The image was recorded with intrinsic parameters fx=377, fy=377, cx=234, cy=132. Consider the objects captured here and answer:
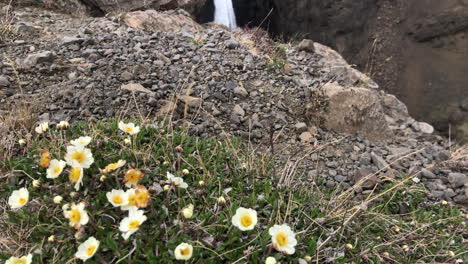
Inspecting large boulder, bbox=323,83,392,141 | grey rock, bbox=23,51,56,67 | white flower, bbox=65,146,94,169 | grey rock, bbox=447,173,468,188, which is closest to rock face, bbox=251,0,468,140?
large boulder, bbox=323,83,392,141

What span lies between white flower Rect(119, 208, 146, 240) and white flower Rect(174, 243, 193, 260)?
0.18 m

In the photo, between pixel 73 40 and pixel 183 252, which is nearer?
pixel 183 252

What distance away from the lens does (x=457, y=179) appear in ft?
11.2

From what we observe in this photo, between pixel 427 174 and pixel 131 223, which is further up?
pixel 131 223

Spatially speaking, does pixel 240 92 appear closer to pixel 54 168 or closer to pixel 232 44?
pixel 232 44

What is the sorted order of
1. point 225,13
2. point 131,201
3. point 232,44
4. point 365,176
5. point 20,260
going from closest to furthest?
1. point 20,260
2. point 131,201
3. point 365,176
4. point 232,44
5. point 225,13

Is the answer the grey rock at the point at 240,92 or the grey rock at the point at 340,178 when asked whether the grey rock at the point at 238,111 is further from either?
the grey rock at the point at 340,178

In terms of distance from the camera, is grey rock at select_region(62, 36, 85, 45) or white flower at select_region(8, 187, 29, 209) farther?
grey rock at select_region(62, 36, 85, 45)

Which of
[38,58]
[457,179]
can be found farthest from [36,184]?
[457,179]

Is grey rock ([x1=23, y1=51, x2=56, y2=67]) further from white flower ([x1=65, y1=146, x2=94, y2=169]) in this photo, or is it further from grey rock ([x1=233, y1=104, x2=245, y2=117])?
white flower ([x1=65, y1=146, x2=94, y2=169])

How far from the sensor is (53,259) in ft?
5.32

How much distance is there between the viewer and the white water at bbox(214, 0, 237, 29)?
1305 cm

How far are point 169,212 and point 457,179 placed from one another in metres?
2.81

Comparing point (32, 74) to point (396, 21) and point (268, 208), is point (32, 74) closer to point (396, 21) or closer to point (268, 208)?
point (268, 208)
